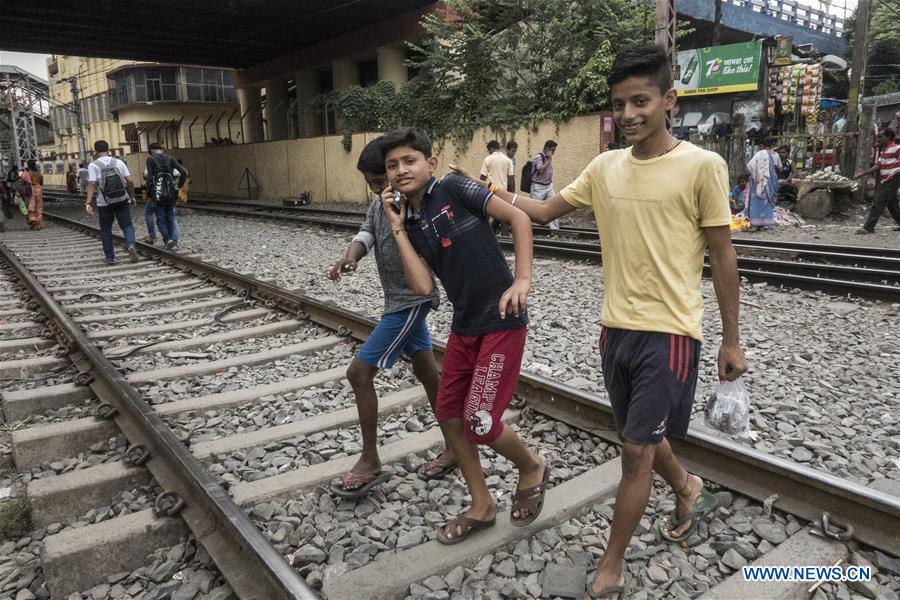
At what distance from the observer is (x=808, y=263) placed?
8.65 metres

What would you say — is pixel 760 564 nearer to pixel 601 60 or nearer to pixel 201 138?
pixel 601 60

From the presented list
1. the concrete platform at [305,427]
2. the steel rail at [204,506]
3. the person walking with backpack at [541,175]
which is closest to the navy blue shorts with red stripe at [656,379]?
the steel rail at [204,506]

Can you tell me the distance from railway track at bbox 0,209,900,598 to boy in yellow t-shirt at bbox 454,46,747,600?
Result: 827mm

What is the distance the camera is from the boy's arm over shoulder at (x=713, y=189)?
85.0 inches

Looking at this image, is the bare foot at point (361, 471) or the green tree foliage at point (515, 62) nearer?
the bare foot at point (361, 471)

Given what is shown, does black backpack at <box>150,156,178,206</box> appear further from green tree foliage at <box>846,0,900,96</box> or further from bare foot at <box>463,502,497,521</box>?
green tree foliage at <box>846,0,900,96</box>

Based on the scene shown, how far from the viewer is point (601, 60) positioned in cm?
1627

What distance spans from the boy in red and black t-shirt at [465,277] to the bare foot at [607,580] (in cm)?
57

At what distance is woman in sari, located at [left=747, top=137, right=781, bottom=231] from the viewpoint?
1236cm

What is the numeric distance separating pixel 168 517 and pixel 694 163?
2.65m

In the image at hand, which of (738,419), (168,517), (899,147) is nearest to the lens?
(738,419)

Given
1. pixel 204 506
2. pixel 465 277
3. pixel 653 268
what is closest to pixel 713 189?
pixel 653 268

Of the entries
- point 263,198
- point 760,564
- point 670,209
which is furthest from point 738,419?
point 263,198

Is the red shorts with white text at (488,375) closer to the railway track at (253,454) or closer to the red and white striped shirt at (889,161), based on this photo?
the railway track at (253,454)
